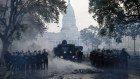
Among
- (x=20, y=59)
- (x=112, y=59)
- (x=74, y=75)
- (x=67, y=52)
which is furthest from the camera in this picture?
(x=67, y=52)

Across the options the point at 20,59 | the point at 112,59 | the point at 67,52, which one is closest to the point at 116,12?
the point at 112,59

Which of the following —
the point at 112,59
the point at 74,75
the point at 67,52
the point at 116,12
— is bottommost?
the point at 74,75

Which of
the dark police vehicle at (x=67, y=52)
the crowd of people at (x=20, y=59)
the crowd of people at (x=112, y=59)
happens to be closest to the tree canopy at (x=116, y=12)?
the crowd of people at (x=112, y=59)

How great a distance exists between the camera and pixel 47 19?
35438mm

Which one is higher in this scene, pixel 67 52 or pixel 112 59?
pixel 67 52

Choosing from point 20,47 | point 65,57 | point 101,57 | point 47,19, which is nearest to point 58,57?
point 65,57

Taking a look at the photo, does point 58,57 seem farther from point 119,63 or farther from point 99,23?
point 119,63

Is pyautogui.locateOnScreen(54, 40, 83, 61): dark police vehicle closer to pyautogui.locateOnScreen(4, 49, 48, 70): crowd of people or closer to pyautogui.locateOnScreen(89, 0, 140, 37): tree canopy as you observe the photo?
pyautogui.locateOnScreen(89, 0, 140, 37): tree canopy

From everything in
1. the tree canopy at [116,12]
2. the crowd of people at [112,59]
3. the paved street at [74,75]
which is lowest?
the paved street at [74,75]

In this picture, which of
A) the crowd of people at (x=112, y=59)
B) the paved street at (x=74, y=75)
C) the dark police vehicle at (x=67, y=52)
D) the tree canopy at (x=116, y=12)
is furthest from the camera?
the dark police vehicle at (x=67, y=52)

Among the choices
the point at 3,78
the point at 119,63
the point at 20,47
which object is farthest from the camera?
the point at 20,47

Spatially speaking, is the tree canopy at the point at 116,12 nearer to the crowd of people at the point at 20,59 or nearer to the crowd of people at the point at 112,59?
the crowd of people at the point at 112,59

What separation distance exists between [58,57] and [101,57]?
32.9ft

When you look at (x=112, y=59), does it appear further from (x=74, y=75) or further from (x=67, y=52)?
(x=67, y=52)
